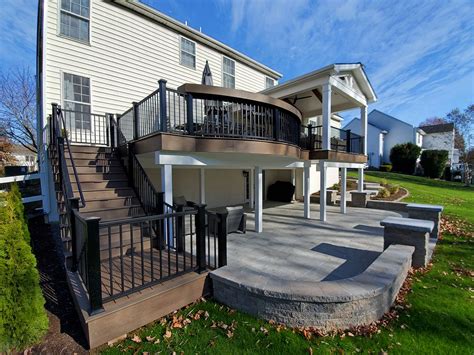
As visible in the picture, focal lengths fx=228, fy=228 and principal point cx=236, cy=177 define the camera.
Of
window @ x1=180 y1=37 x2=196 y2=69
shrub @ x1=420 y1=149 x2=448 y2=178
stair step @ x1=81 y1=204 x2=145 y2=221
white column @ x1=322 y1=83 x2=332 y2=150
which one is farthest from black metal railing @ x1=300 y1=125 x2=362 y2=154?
shrub @ x1=420 y1=149 x2=448 y2=178

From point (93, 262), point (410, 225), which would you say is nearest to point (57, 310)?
point (93, 262)

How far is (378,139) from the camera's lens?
31359 millimetres

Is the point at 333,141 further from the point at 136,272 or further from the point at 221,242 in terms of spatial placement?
the point at 136,272

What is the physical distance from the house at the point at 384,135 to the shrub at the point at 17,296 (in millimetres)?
35145

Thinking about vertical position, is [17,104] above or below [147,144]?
above

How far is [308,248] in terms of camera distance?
529 cm

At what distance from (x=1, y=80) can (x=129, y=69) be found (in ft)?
44.9

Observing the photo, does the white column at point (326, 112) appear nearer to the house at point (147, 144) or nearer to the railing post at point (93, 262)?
the house at point (147, 144)

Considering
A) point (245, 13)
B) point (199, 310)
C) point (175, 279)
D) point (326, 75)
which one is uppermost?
point (245, 13)

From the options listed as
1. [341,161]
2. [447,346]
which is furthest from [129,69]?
[447,346]

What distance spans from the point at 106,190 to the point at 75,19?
624cm

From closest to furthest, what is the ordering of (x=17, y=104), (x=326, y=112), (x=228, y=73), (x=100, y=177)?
(x=100, y=177)
(x=326, y=112)
(x=228, y=73)
(x=17, y=104)

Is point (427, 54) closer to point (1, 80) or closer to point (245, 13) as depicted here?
point (245, 13)

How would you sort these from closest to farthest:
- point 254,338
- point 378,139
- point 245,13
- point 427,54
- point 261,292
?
1. point 254,338
2. point 261,292
3. point 245,13
4. point 427,54
5. point 378,139
